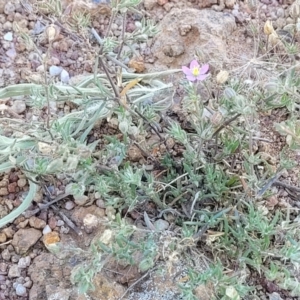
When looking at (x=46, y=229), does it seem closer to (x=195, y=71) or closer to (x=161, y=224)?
(x=161, y=224)

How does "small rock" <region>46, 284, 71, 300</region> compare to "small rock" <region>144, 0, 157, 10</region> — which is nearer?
"small rock" <region>46, 284, 71, 300</region>

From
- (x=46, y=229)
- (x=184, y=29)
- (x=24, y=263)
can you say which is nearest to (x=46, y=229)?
(x=46, y=229)

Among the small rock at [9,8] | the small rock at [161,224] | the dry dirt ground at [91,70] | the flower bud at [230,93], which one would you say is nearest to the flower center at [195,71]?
the flower bud at [230,93]

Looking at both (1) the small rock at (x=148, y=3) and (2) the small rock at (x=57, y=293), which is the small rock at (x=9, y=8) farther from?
(2) the small rock at (x=57, y=293)

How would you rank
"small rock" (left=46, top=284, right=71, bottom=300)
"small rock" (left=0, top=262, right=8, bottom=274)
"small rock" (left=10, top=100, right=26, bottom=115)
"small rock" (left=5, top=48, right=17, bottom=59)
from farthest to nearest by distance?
"small rock" (left=5, top=48, right=17, bottom=59) < "small rock" (left=10, top=100, right=26, bottom=115) < "small rock" (left=0, top=262, right=8, bottom=274) < "small rock" (left=46, top=284, right=71, bottom=300)

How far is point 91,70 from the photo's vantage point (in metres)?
1.99

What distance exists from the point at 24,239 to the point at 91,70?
0.62m

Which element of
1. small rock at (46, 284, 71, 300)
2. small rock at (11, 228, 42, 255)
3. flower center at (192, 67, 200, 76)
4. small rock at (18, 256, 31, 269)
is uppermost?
flower center at (192, 67, 200, 76)

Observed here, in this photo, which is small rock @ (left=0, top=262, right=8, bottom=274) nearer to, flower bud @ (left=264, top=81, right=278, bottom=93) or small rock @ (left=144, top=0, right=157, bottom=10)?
flower bud @ (left=264, top=81, right=278, bottom=93)

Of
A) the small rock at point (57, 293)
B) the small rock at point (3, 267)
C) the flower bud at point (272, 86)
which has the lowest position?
the small rock at point (3, 267)

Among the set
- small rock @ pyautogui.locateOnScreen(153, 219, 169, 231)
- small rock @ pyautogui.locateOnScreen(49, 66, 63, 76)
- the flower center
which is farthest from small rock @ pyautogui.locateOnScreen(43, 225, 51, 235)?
the flower center

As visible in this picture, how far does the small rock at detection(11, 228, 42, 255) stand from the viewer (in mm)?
1693

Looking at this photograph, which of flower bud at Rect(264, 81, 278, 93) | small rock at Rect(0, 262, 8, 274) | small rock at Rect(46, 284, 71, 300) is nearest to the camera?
flower bud at Rect(264, 81, 278, 93)

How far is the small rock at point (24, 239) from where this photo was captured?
1693 millimetres
